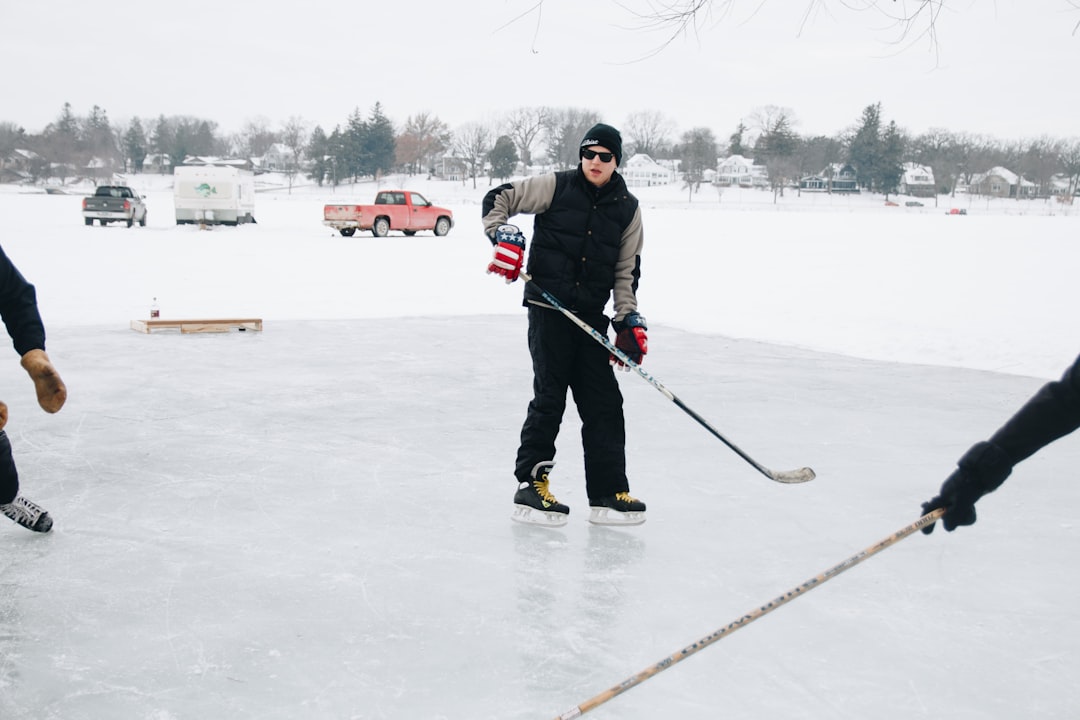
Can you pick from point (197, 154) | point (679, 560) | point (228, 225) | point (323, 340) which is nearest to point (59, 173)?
point (197, 154)

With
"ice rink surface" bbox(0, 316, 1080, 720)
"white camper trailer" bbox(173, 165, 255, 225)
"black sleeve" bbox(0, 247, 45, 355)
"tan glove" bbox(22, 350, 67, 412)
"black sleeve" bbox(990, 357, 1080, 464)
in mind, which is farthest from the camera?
"white camper trailer" bbox(173, 165, 255, 225)

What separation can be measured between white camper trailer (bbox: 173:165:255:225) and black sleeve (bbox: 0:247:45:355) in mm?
24548

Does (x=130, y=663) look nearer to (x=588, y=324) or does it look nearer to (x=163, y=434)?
(x=588, y=324)

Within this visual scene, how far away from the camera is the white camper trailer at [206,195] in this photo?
26.3 metres

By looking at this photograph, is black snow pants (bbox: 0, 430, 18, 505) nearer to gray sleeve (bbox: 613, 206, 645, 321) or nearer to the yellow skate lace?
the yellow skate lace

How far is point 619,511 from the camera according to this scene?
12.9 feet

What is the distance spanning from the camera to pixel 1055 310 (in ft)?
38.4

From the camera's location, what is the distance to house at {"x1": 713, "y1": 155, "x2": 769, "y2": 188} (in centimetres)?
9794

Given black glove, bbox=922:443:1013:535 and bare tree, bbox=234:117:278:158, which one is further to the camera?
bare tree, bbox=234:117:278:158

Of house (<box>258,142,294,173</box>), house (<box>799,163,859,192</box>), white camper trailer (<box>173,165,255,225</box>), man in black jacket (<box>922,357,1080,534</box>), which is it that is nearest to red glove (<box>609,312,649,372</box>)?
man in black jacket (<box>922,357,1080,534</box>)

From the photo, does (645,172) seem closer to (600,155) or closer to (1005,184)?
(1005,184)

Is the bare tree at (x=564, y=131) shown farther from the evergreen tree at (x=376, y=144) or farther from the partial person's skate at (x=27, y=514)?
the partial person's skate at (x=27, y=514)

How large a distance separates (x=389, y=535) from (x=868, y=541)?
1938 mm

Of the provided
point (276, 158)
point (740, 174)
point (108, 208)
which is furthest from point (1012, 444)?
point (276, 158)
